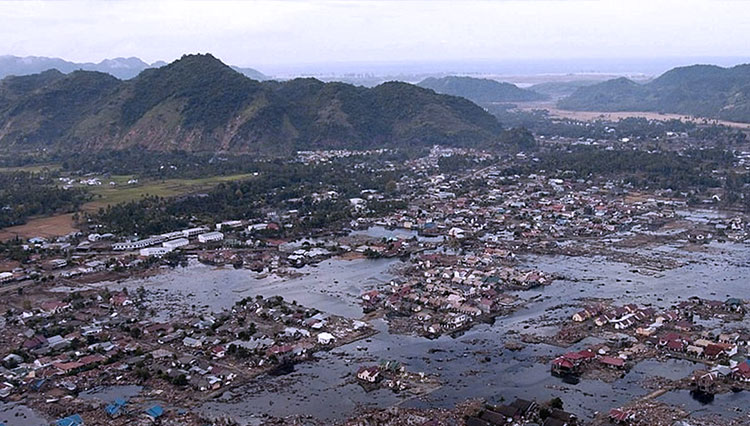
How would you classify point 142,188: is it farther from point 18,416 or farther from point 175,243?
point 18,416

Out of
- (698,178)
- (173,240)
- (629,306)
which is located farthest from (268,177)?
(629,306)

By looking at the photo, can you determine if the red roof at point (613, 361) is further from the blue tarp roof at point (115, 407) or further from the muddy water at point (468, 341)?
the blue tarp roof at point (115, 407)

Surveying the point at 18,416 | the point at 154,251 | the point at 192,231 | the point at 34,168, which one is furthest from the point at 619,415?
the point at 34,168

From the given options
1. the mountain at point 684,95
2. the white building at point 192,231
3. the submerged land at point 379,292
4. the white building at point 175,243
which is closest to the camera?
the submerged land at point 379,292

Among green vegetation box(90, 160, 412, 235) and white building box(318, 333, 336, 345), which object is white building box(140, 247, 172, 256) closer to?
green vegetation box(90, 160, 412, 235)

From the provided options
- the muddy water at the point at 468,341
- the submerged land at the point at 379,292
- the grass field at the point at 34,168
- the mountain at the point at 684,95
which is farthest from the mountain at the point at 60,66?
the muddy water at the point at 468,341
